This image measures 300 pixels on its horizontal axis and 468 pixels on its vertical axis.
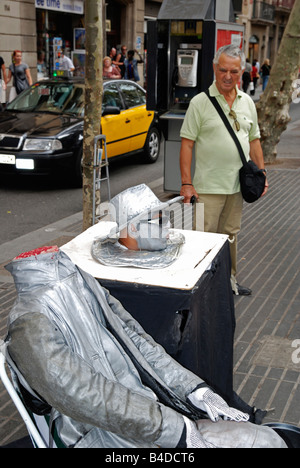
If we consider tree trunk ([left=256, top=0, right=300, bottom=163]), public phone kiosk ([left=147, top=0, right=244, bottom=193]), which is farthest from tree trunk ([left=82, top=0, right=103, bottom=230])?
tree trunk ([left=256, top=0, right=300, bottom=163])

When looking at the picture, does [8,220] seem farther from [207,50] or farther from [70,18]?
[70,18]

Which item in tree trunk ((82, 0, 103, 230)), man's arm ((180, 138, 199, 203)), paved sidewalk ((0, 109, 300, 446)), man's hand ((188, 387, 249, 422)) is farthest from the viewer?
tree trunk ((82, 0, 103, 230))

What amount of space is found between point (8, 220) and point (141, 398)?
5.88 metres

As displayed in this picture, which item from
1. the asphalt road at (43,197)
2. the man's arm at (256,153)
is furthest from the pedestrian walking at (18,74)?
the man's arm at (256,153)

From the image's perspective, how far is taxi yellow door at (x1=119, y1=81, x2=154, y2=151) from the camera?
10.8 m

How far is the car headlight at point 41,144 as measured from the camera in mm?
9180

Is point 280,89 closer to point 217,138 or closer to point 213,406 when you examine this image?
point 217,138

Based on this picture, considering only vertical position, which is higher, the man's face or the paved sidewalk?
the man's face

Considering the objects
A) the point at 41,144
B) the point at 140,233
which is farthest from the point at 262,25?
the point at 140,233

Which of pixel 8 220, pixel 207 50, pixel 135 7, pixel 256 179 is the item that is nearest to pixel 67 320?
pixel 256 179

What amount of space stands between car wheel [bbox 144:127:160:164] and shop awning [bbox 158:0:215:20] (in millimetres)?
3421

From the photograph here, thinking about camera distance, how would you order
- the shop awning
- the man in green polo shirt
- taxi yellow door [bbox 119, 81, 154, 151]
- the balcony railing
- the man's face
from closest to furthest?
the man's face → the man in green polo shirt → the shop awning → taxi yellow door [bbox 119, 81, 154, 151] → the balcony railing

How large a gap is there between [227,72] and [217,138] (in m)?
0.46

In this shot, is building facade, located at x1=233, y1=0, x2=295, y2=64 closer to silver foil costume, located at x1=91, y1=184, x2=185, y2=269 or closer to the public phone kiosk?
the public phone kiosk
